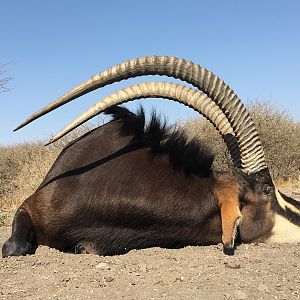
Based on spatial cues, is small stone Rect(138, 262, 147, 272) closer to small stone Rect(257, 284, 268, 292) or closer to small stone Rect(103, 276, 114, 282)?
small stone Rect(103, 276, 114, 282)

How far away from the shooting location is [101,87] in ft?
18.7

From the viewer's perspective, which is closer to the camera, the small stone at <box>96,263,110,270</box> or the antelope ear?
the small stone at <box>96,263,110,270</box>

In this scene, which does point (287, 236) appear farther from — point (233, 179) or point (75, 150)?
point (75, 150)

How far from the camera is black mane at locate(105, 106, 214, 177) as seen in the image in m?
5.93

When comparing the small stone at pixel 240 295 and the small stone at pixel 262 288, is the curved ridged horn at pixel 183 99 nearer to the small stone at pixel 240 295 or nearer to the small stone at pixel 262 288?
the small stone at pixel 262 288

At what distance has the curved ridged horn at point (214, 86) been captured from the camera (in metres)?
5.74

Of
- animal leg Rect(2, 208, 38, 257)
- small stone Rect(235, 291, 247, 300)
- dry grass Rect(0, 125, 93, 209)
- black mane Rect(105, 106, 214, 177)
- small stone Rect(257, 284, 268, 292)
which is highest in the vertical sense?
black mane Rect(105, 106, 214, 177)

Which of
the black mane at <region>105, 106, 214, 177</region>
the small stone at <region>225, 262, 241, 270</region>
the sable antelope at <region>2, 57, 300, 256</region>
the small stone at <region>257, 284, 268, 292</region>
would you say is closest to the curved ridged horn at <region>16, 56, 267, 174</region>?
the sable antelope at <region>2, 57, 300, 256</region>

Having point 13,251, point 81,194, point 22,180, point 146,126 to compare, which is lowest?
point 22,180

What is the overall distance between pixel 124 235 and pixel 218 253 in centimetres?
106

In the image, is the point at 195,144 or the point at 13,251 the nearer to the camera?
the point at 13,251

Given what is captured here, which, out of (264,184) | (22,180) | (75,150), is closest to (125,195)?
(75,150)

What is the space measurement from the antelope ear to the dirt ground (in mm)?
152

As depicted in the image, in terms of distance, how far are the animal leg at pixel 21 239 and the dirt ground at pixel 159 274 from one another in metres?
0.15
